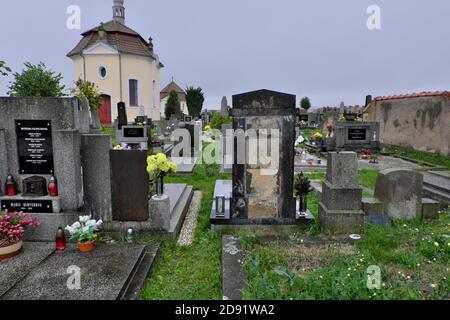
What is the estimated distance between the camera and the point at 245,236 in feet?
16.3

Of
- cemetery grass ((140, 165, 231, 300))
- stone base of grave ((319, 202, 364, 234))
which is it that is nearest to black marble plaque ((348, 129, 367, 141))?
stone base of grave ((319, 202, 364, 234))

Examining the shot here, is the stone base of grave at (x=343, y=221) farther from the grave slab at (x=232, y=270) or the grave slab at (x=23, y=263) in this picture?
the grave slab at (x=23, y=263)

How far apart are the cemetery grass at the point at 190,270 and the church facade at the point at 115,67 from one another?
86.5 ft

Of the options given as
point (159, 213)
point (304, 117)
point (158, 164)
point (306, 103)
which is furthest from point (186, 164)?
point (306, 103)

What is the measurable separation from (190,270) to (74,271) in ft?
4.84

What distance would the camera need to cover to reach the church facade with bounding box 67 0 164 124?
29531 mm

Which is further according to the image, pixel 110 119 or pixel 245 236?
pixel 110 119

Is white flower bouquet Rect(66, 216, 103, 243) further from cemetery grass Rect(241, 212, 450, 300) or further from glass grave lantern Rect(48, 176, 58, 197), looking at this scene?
cemetery grass Rect(241, 212, 450, 300)

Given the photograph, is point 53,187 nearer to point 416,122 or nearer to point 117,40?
point 416,122

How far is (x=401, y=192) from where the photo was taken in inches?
237

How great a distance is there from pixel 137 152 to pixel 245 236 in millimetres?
2219

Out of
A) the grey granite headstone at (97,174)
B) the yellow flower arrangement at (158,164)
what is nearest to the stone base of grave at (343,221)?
the yellow flower arrangement at (158,164)
